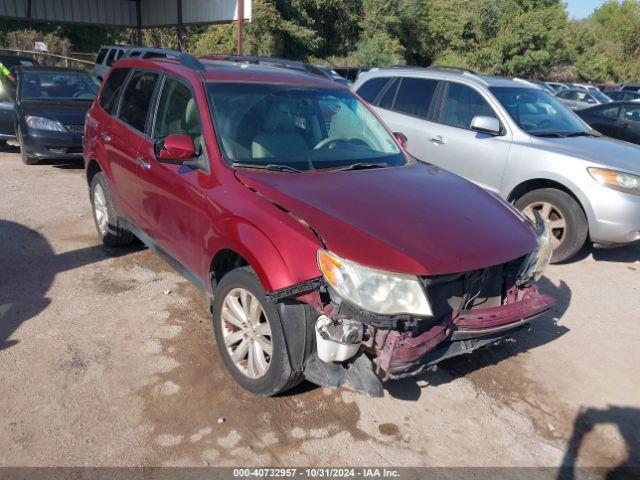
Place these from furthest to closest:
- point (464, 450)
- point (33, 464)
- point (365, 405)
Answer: point (365, 405) < point (464, 450) < point (33, 464)

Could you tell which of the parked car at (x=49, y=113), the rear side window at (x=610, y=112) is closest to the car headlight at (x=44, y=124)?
the parked car at (x=49, y=113)

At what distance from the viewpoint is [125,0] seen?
22328 millimetres

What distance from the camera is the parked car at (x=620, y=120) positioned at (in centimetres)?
1130

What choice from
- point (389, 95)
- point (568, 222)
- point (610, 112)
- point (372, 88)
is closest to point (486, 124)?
point (568, 222)

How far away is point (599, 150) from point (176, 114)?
4497 mm

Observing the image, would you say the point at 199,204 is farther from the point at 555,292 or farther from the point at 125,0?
the point at 125,0

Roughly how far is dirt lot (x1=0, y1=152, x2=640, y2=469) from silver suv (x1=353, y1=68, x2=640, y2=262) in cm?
106

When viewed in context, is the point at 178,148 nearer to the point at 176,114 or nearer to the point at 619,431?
the point at 176,114

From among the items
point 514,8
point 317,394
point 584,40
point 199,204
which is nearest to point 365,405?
point 317,394

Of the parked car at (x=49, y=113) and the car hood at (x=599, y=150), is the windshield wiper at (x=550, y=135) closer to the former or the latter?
the car hood at (x=599, y=150)

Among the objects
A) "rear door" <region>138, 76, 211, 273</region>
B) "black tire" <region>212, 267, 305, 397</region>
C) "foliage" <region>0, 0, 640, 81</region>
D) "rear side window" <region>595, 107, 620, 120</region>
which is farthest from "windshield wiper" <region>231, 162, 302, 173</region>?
"foliage" <region>0, 0, 640, 81</region>

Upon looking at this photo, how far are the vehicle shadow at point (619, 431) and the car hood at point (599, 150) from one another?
2960mm

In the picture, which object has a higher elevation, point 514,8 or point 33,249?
point 514,8

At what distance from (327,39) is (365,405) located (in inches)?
1432
